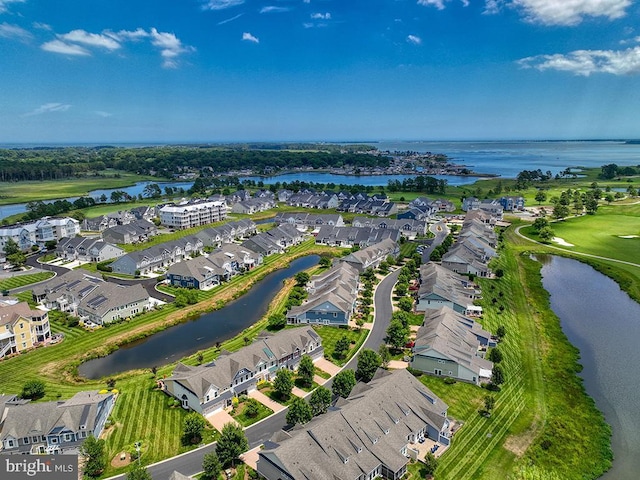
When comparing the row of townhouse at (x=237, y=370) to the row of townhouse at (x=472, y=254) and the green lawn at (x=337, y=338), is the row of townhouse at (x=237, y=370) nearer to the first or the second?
the green lawn at (x=337, y=338)

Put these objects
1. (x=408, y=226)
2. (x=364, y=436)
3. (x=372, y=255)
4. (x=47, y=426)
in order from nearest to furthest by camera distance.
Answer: (x=364, y=436), (x=47, y=426), (x=372, y=255), (x=408, y=226)

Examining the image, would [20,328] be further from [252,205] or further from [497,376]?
[252,205]

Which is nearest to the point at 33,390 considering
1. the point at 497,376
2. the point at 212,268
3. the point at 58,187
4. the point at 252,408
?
the point at 252,408

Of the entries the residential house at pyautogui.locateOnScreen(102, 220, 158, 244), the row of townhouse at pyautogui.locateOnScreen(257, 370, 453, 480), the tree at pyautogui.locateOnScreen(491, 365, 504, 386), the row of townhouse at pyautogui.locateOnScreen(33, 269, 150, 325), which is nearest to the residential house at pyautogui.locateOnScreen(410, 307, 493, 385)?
the tree at pyautogui.locateOnScreen(491, 365, 504, 386)

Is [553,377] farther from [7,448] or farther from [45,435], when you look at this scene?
[7,448]

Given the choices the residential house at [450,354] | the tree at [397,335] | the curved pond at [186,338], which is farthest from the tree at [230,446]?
the tree at [397,335]

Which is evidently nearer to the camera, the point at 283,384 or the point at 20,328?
the point at 283,384

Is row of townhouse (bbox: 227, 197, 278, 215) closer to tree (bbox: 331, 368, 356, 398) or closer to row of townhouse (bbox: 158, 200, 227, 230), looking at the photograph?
row of townhouse (bbox: 158, 200, 227, 230)

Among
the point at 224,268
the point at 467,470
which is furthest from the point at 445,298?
the point at 224,268
